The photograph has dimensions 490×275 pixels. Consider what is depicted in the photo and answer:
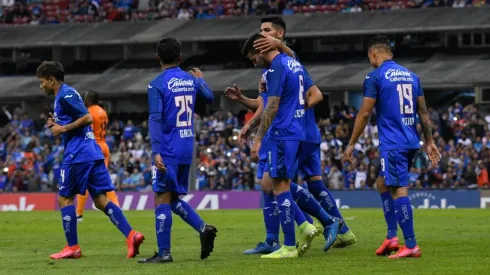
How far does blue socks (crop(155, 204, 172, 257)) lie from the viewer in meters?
13.1

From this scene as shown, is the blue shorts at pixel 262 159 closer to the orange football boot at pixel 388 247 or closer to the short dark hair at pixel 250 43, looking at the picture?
the short dark hair at pixel 250 43

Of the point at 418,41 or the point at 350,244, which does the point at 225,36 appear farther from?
the point at 350,244

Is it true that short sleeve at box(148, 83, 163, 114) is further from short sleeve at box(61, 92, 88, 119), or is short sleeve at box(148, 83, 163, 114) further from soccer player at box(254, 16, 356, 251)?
short sleeve at box(61, 92, 88, 119)

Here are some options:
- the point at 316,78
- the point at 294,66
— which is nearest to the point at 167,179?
the point at 294,66

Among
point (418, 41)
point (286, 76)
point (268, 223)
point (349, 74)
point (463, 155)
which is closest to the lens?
point (286, 76)

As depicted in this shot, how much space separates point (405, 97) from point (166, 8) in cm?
3996

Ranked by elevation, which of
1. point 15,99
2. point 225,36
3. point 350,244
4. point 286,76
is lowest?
point 15,99

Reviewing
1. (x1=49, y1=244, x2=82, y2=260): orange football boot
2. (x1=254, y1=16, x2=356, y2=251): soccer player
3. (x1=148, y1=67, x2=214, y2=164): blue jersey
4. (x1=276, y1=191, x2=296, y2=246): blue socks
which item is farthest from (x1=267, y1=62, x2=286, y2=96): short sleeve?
(x1=49, y1=244, x2=82, y2=260): orange football boot

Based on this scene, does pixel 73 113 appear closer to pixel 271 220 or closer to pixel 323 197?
pixel 271 220

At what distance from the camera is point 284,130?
13250 millimetres

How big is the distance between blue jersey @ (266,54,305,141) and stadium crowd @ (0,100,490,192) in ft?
67.0

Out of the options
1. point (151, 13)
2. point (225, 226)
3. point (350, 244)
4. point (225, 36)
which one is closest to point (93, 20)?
point (151, 13)

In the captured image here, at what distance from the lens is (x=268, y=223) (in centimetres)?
1476

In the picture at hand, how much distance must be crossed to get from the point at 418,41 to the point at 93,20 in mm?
15537
